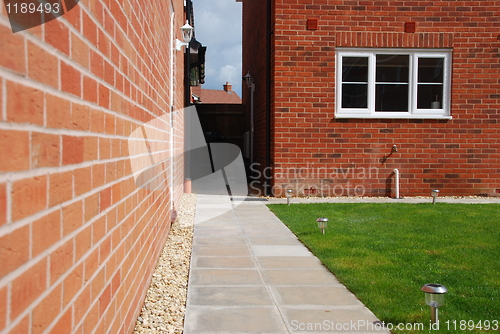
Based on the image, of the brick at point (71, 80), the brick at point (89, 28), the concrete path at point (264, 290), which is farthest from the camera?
the concrete path at point (264, 290)

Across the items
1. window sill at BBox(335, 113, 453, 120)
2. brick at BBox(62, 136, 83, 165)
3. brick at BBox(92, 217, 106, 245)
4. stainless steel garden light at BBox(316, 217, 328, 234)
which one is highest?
window sill at BBox(335, 113, 453, 120)

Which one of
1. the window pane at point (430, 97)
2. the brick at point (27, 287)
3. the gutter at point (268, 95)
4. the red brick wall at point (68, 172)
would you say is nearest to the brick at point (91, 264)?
the red brick wall at point (68, 172)

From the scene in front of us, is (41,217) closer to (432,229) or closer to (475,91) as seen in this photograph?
(432,229)

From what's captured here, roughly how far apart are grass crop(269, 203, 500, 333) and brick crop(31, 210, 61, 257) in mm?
2418

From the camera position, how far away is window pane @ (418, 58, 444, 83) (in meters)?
10.3

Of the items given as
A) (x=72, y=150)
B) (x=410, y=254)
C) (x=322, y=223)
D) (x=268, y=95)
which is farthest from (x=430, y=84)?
(x=72, y=150)

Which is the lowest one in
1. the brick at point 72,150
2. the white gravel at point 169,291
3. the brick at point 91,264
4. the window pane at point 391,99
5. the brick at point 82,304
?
the white gravel at point 169,291

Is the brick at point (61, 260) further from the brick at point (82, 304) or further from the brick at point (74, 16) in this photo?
the brick at point (74, 16)

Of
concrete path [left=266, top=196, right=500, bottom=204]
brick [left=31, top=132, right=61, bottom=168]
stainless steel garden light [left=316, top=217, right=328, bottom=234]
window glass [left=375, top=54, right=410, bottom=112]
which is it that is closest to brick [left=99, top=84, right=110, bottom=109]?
brick [left=31, top=132, right=61, bottom=168]

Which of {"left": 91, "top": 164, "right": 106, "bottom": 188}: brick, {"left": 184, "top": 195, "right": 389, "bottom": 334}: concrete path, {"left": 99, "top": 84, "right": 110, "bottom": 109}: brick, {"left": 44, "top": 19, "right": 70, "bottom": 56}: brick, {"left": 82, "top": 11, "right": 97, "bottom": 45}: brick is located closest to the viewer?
{"left": 44, "top": 19, "right": 70, "bottom": 56}: brick

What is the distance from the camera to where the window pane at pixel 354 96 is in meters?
10.2

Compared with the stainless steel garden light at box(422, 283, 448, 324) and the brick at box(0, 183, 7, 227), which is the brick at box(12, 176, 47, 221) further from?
the stainless steel garden light at box(422, 283, 448, 324)

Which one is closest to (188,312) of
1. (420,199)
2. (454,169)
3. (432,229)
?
(432,229)

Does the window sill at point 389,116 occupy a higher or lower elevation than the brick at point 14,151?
higher
